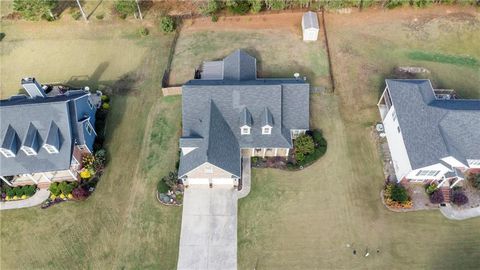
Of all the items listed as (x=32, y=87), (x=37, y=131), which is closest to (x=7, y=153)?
(x=37, y=131)

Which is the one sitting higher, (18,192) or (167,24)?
(167,24)

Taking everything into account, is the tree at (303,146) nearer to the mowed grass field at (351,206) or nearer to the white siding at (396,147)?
the mowed grass field at (351,206)

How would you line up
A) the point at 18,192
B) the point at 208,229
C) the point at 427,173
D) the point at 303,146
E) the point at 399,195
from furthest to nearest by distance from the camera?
the point at 303,146 → the point at 18,192 → the point at 427,173 → the point at 399,195 → the point at 208,229

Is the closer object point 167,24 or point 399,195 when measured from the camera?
point 399,195

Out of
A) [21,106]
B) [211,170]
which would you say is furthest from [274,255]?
[21,106]

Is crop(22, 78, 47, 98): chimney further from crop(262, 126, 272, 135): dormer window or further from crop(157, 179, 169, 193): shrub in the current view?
crop(262, 126, 272, 135): dormer window

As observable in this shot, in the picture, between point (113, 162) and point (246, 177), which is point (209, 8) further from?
point (246, 177)
